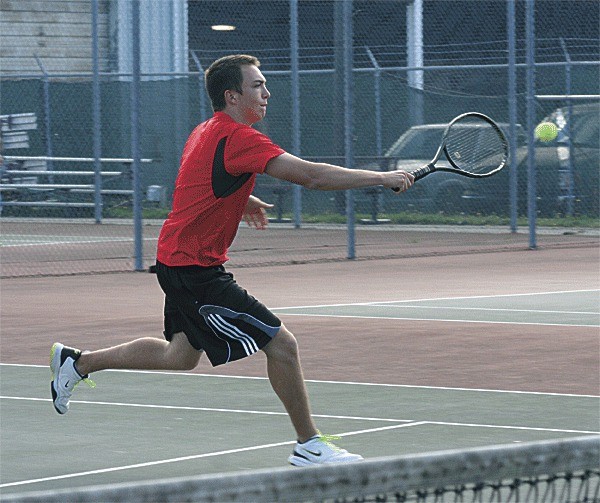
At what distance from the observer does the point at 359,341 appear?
9.75m

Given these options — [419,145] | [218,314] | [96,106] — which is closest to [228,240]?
[218,314]

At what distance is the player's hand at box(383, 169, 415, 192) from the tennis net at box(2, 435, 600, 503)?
225 cm

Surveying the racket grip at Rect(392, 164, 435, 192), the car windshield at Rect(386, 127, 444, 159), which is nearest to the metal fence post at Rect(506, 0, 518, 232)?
the car windshield at Rect(386, 127, 444, 159)

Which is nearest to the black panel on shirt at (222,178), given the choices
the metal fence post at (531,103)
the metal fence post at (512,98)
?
the metal fence post at (531,103)

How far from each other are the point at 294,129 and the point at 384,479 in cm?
1694

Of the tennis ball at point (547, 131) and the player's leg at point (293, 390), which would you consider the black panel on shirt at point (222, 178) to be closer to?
the player's leg at point (293, 390)

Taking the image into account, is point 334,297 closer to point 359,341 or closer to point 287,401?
point 359,341

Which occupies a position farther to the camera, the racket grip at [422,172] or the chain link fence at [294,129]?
the chain link fence at [294,129]

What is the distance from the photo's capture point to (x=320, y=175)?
19.2 ft

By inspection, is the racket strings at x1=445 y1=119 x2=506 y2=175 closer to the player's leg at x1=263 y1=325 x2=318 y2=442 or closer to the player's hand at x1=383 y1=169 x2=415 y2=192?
the player's hand at x1=383 y1=169 x2=415 y2=192

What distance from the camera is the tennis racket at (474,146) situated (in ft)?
23.2

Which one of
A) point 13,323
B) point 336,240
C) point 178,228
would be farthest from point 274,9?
point 178,228

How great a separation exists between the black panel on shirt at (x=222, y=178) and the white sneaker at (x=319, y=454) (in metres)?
Result: 0.93

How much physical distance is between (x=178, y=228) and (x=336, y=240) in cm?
1330
